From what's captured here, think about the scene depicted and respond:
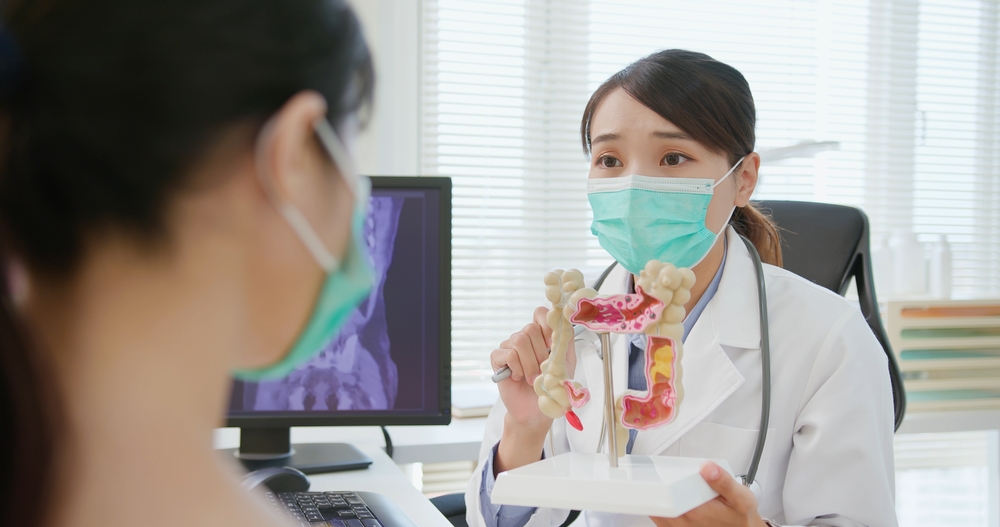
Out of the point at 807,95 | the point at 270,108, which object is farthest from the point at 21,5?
the point at 807,95

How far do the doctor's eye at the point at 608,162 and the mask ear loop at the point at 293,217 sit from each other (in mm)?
860

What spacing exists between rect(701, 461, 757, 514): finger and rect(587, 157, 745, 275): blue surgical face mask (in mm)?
415

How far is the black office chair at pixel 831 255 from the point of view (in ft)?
4.61

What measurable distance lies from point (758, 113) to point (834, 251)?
4.07 feet

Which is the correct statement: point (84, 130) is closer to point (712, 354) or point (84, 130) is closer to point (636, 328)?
point (636, 328)

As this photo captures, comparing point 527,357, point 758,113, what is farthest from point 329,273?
point 758,113

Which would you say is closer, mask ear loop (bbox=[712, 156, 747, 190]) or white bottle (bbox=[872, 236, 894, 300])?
mask ear loop (bbox=[712, 156, 747, 190])

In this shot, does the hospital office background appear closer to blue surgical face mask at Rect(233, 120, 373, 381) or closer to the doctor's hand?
the doctor's hand

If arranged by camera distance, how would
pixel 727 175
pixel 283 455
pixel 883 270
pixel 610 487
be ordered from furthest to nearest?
pixel 883 270
pixel 283 455
pixel 727 175
pixel 610 487

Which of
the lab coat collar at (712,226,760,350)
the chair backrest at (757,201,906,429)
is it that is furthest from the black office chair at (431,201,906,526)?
the lab coat collar at (712,226,760,350)

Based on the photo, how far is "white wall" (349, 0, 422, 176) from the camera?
2.12 m

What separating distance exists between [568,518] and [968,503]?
2268mm

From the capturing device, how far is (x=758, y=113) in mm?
2537

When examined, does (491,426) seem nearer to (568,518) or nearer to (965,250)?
(568,518)
